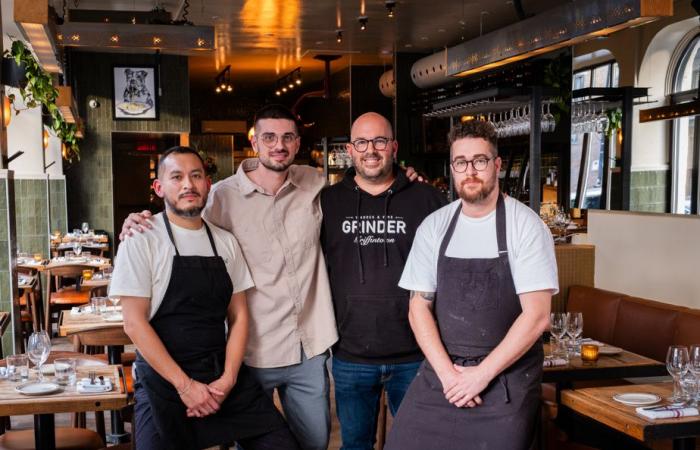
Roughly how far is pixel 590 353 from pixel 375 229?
1318 millimetres

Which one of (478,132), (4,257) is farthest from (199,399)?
(4,257)

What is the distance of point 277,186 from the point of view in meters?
3.49

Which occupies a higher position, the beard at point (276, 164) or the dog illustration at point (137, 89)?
the dog illustration at point (137, 89)

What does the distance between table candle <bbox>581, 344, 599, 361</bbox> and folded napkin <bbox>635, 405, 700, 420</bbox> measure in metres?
0.95

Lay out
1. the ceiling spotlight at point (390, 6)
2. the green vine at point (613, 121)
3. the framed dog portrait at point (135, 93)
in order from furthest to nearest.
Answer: the framed dog portrait at point (135, 93) → the ceiling spotlight at point (390, 6) → the green vine at point (613, 121)

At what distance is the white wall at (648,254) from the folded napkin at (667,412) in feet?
9.53

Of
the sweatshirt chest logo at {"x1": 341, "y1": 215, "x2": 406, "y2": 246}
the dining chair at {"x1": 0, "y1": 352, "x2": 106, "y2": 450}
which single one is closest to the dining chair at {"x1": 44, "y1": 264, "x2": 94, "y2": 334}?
the dining chair at {"x1": 0, "y1": 352, "x2": 106, "y2": 450}

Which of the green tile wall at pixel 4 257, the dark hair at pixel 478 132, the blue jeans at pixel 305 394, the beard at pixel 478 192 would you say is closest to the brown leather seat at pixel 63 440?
the blue jeans at pixel 305 394

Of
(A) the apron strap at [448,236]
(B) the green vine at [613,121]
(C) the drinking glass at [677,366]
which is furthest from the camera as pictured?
(B) the green vine at [613,121]

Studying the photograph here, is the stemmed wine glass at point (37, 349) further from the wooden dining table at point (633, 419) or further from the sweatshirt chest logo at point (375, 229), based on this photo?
the wooden dining table at point (633, 419)

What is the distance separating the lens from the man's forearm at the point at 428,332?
298 centimetres

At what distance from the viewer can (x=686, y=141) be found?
5812mm

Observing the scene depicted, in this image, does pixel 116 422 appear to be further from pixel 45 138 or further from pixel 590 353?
pixel 45 138

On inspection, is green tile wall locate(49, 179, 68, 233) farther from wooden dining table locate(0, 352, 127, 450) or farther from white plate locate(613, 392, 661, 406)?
white plate locate(613, 392, 661, 406)
